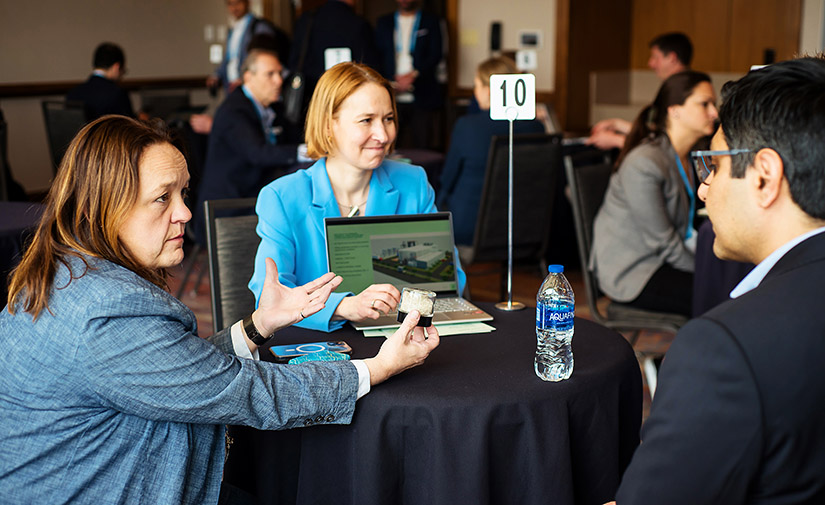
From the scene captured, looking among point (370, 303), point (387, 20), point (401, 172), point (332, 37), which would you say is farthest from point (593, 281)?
point (387, 20)

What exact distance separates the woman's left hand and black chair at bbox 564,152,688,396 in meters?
1.70

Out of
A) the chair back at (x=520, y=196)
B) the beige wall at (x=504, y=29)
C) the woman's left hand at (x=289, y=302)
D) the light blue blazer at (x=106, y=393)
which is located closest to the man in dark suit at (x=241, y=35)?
the beige wall at (x=504, y=29)

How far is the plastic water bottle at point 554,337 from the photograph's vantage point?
5.98ft

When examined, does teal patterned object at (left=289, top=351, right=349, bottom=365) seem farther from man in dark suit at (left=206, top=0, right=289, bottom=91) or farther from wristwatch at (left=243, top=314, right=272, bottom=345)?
man in dark suit at (left=206, top=0, right=289, bottom=91)

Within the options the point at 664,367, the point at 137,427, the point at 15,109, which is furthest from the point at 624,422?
the point at 15,109

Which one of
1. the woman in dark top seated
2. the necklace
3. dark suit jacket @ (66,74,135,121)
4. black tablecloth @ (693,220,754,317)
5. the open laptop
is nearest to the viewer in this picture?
the open laptop

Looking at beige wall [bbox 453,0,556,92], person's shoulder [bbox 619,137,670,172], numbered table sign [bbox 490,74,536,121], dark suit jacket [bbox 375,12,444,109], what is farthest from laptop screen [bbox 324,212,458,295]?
beige wall [bbox 453,0,556,92]

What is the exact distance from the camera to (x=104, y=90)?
6609mm

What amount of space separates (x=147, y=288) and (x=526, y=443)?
79 cm

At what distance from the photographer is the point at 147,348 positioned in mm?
1473

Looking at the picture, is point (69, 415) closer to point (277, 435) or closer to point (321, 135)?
point (277, 435)

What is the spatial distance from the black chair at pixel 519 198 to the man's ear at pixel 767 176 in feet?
9.39

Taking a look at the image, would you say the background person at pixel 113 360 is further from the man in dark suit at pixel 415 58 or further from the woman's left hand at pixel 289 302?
the man in dark suit at pixel 415 58

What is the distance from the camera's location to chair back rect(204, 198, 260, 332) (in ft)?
8.69
